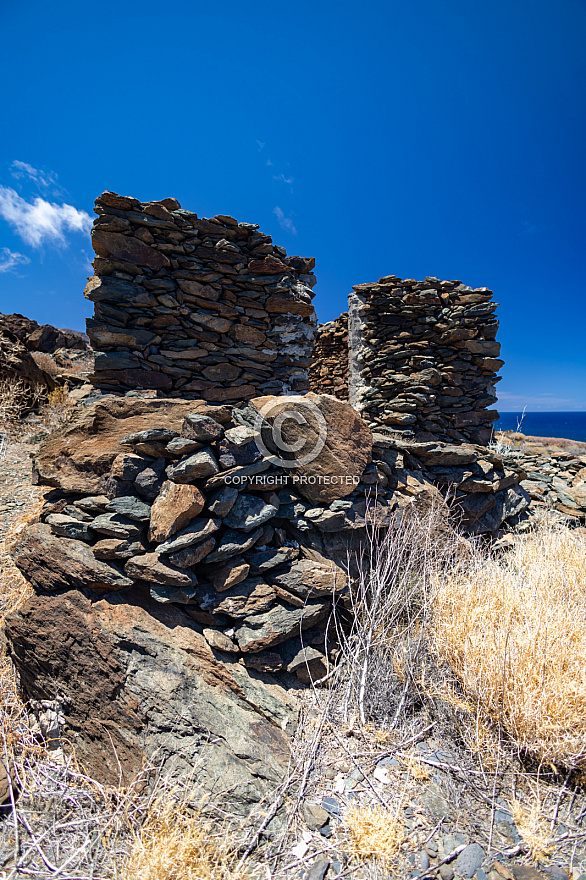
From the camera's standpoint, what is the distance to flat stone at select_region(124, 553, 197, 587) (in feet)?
7.59

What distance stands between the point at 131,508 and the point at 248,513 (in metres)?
0.74

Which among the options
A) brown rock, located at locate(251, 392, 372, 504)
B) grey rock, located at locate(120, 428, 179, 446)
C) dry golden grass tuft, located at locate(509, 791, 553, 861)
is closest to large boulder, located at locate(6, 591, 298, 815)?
grey rock, located at locate(120, 428, 179, 446)

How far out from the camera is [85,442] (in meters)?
2.65

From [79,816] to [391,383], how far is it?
609 cm

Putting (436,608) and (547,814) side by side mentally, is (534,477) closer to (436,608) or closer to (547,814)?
(436,608)

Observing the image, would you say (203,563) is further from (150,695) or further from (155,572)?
(150,695)

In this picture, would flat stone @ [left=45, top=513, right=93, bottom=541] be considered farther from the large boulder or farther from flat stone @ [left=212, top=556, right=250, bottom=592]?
flat stone @ [left=212, top=556, right=250, bottom=592]

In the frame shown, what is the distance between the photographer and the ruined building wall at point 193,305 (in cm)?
468

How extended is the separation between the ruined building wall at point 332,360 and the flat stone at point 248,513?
6297mm

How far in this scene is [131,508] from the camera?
2.48 metres

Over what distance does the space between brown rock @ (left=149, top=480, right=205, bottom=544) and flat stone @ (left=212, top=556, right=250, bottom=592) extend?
0.39 meters

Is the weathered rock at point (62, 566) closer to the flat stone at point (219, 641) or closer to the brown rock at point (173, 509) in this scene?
the brown rock at point (173, 509)

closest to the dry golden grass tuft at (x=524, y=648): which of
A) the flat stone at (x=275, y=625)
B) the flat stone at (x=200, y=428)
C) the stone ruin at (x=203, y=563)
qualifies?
the stone ruin at (x=203, y=563)

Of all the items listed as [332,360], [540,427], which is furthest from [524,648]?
[540,427]
